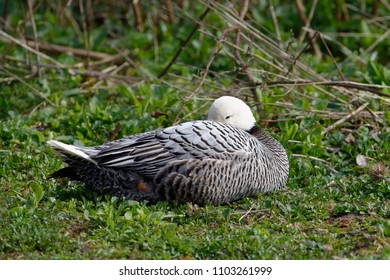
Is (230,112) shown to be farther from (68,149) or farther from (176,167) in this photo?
(68,149)

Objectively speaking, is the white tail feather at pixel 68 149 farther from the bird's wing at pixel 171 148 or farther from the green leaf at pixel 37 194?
the green leaf at pixel 37 194

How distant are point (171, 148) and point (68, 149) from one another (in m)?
0.74

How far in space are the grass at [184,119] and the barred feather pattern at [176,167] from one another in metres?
0.13

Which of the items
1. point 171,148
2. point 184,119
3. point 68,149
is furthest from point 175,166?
point 184,119

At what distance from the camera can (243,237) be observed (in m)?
4.98

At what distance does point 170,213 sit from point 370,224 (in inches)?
54.2

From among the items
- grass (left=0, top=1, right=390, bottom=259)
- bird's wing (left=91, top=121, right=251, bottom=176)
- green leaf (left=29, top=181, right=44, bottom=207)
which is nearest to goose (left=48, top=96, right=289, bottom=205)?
bird's wing (left=91, top=121, right=251, bottom=176)

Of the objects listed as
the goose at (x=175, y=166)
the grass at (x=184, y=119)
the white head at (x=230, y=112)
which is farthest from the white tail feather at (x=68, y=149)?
the white head at (x=230, y=112)

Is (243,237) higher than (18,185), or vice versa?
(243,237)

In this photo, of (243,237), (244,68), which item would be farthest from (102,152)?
(244,68)

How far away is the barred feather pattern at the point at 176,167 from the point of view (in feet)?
18.6

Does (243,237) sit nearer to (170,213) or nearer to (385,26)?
(170,213)

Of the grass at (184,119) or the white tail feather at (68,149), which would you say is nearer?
the grass at (184,119)

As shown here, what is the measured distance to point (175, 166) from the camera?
5652mm
